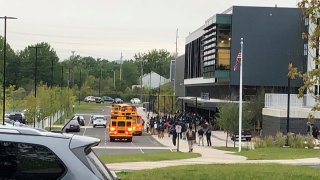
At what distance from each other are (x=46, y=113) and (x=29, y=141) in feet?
200

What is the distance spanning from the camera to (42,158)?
4906 mm

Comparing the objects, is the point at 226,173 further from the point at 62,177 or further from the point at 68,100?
the point at 68,100

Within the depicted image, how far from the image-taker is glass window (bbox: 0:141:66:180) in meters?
4.85

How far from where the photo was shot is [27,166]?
4898mm

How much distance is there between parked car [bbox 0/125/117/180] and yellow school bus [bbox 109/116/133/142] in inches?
1858

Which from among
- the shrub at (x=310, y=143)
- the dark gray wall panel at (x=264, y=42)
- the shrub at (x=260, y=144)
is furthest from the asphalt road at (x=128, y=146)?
the dark gray wall panel at (x=264, y=42)

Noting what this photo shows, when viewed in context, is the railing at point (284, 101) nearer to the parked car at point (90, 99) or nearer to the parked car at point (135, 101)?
the parked car at point (135, 101)

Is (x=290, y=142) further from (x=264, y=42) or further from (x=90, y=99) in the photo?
(x=90, y=99)

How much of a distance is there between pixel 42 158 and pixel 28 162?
0.12m

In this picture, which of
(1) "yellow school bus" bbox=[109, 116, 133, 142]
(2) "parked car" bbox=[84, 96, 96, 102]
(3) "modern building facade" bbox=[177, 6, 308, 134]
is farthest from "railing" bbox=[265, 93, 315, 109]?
(2) "parked car" bbox=[84, 96, 96, 102]

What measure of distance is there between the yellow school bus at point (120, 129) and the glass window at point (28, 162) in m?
47.3

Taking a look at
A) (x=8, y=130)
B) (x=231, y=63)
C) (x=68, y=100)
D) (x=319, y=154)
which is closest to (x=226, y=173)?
(x=8, y=130)

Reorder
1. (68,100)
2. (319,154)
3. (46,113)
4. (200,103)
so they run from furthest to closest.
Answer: (68,100) < (200,103) < (46,113) < (319,154)

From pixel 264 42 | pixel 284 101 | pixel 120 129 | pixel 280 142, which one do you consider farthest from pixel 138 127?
pixel 280 142
